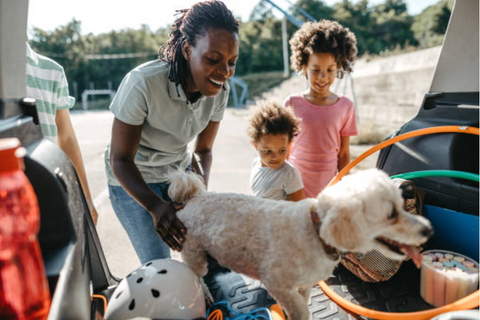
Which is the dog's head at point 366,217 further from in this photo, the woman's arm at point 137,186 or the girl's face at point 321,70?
the girl's face at point 321,70

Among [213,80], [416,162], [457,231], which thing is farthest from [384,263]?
[213,80]

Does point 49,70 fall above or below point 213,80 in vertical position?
above

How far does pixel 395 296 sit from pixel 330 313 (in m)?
0.47

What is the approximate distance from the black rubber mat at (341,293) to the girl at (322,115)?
0.95m

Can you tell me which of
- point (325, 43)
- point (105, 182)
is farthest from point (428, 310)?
point (105, 182)

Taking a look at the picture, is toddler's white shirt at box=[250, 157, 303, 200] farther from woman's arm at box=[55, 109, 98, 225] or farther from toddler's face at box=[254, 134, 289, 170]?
woman's arm at box=[55, 109, 98, 225]

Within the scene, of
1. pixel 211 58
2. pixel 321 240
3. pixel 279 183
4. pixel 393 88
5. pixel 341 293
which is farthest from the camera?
pixel 393 88

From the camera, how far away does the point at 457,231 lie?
1838 mm

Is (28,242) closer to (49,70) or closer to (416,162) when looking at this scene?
(49,70)

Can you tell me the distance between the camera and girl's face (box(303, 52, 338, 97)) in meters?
2.80

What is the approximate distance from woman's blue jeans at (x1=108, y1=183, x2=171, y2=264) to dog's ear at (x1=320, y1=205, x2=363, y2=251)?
4.05 feet

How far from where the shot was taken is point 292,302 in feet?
4.50

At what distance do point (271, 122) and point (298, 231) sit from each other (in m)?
1.30

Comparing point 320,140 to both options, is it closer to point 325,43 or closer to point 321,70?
point 321,70
